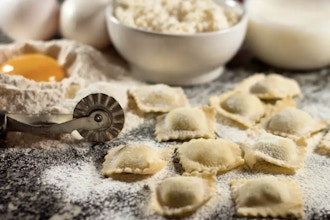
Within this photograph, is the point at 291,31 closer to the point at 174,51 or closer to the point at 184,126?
the point at 174,51

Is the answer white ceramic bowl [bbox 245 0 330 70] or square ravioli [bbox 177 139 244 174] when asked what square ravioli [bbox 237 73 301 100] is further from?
square ravioli [bbox 177 139 244 174]

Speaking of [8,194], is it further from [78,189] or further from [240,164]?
[240,164]

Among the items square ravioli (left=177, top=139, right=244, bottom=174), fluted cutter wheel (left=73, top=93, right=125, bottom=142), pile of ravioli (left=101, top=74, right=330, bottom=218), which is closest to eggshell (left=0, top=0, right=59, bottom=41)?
pile of ravioli (left=101, top=74, right=330, bottom=218)

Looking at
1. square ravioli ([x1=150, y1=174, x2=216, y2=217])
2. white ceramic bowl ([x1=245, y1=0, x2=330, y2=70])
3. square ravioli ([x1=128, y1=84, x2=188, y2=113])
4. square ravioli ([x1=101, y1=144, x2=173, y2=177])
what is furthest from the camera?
white ceramic bowl ([x1=245, y1=0, x2=330, y2=70])

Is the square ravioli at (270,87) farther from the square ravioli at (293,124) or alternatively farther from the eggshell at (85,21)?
the eggshell at (85,21)

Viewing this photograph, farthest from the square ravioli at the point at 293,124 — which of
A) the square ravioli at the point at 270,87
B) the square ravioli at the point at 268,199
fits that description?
the square ravioli at the point at 268,199

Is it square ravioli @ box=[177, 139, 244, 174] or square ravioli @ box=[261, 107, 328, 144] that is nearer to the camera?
square ravioli @ box=[177, 139, 244, 174]

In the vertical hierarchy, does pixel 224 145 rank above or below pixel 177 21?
below

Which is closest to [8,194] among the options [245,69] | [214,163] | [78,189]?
[78,189]
